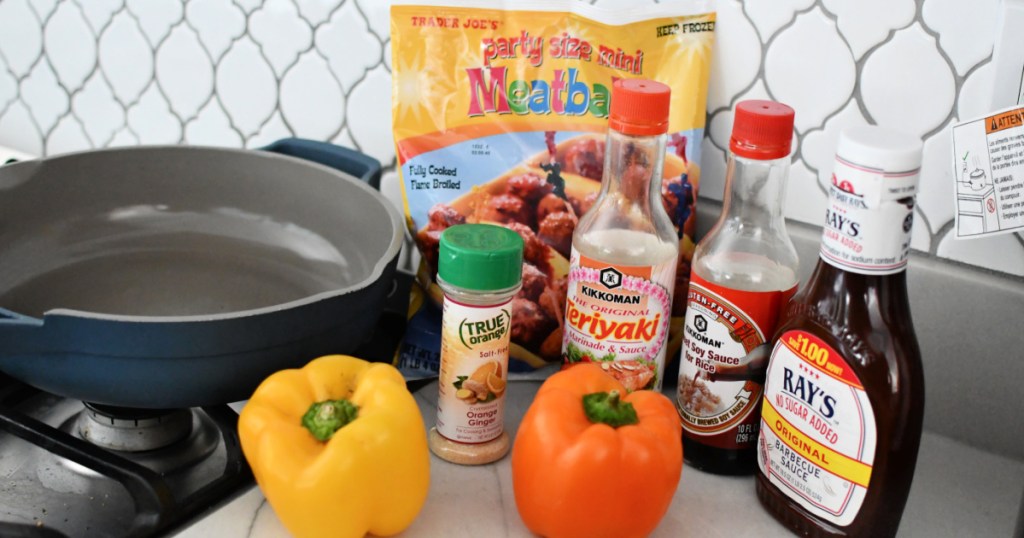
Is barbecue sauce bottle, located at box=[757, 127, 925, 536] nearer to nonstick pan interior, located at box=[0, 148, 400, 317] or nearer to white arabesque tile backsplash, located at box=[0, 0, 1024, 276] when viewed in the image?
white arabesque tile backsplash, located at box=[0, 0, 1024, 276]

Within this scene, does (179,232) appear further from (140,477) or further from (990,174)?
(990,174)

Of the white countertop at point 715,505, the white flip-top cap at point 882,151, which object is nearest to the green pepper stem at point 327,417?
the white countertop at point 715,505

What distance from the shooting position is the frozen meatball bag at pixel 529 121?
0.98 m

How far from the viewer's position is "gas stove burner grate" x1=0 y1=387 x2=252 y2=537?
810mm

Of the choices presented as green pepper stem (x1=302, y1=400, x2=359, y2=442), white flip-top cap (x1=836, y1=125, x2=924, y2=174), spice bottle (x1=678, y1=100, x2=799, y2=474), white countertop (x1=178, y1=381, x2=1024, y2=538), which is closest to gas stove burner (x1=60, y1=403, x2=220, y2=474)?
white countertop (x1=178, y1=381, x2=1024, y2=538)

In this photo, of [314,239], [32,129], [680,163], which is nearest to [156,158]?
[314,239]

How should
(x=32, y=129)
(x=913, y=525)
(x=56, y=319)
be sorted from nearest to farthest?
(x=56, y=319) < (x=913, y=525) < (x=32, y=129)

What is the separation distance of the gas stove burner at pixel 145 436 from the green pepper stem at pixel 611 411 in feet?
1.25

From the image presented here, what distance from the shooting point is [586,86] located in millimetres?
996

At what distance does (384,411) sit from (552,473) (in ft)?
0.45

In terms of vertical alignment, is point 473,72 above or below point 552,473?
above

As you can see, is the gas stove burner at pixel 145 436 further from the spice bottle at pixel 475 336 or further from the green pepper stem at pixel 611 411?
the green pepper stem at pixel 611 411

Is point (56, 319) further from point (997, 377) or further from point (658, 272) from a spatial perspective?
point (997, 377)

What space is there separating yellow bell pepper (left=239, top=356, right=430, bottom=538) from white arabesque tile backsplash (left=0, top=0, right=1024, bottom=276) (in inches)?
17.4
